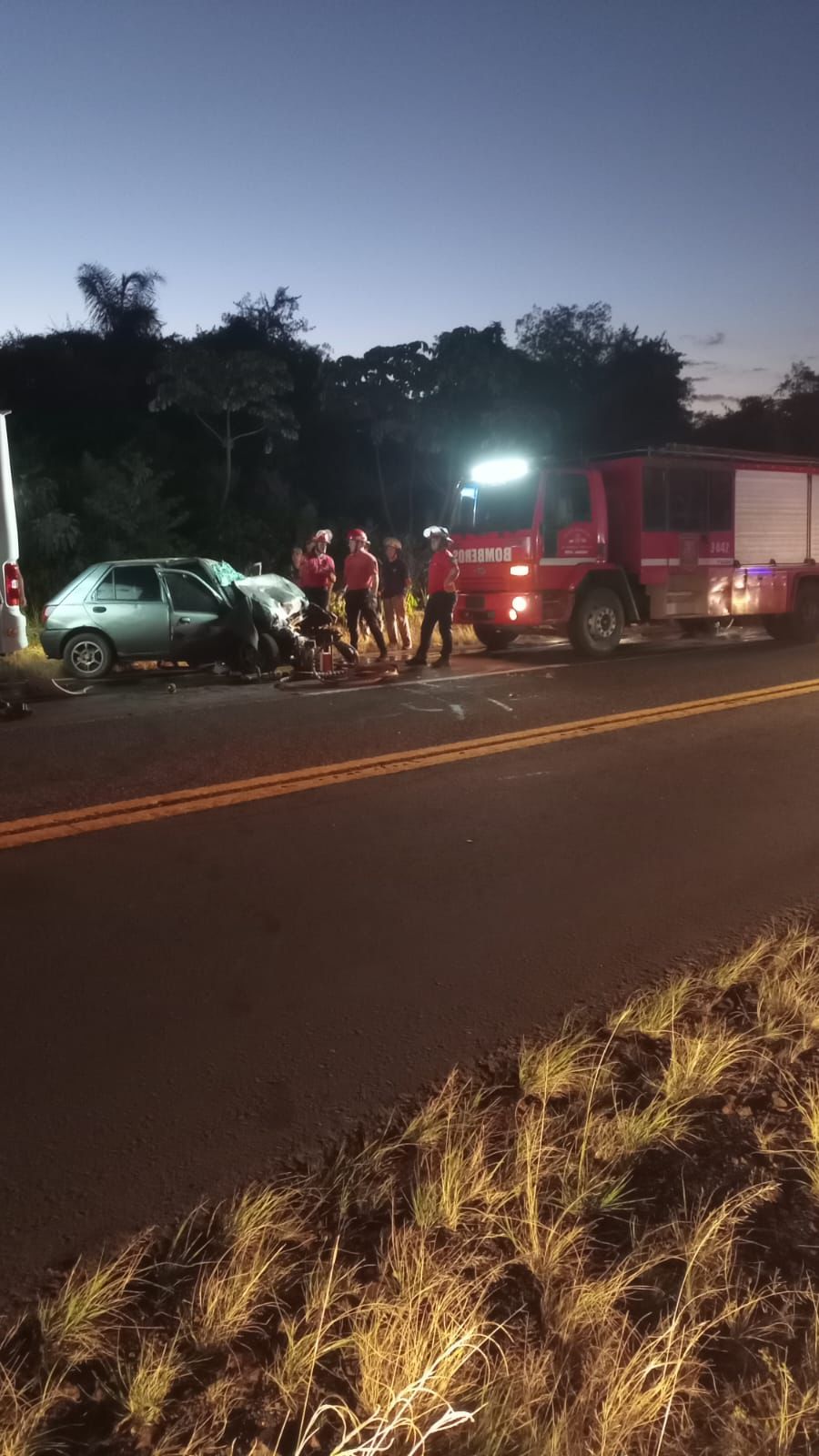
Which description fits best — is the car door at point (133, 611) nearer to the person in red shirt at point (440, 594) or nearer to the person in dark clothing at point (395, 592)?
the person in red shirt at point (440, 594)

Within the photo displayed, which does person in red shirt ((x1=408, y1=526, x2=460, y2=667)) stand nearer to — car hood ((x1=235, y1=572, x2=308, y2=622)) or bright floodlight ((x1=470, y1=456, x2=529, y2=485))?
bright floodlight ((x1=470, y1=456, x2=529, y2=485))

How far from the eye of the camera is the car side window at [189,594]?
45.2 ft

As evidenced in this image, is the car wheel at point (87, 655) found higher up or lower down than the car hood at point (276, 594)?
lower down

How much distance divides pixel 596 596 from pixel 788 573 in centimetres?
391

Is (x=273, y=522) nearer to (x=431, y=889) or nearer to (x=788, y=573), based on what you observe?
(x=788, y=573)

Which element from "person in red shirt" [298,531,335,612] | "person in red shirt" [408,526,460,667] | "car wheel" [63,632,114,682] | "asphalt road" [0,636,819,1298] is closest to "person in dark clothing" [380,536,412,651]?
"person in red shirt" [298,531,335,612]

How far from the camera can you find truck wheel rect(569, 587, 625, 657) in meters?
15.7

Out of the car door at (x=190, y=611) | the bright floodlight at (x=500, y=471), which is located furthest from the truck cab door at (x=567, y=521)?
the car door at (x=190, y=611)

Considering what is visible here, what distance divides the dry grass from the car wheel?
10.9 metres

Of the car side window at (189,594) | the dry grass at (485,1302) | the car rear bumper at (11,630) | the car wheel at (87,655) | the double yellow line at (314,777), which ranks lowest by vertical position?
the dry grass at (485,1302)

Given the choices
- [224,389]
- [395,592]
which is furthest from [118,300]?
[395,592]

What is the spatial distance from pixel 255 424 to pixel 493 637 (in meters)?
24.9

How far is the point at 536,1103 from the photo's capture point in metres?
3.53

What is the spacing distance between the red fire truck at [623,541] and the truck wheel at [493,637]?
2cm
